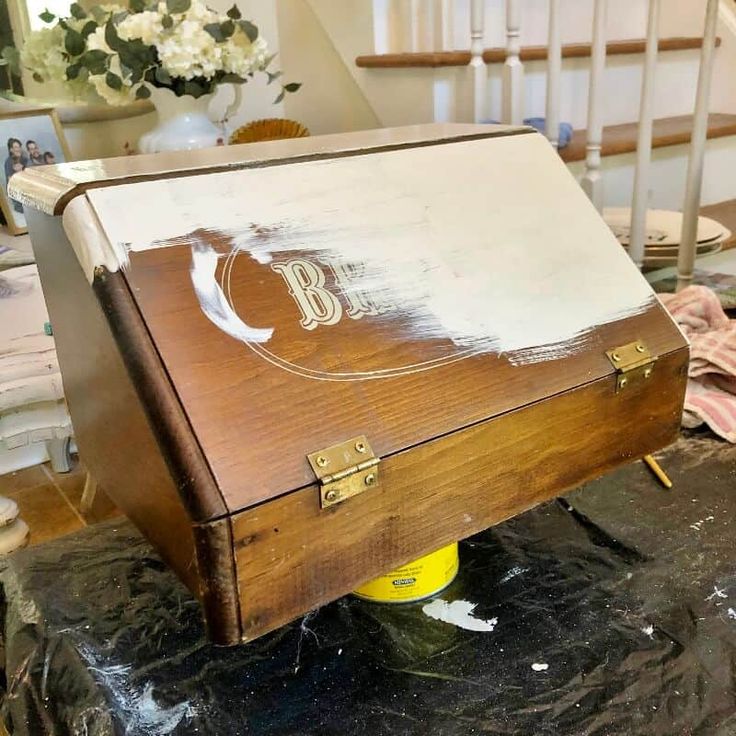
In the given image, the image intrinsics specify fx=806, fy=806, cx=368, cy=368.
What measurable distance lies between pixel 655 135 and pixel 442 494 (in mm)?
1281

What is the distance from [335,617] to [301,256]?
1.20ft

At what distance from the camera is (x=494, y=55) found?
153 centimetres

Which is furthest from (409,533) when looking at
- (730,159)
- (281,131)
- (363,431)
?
(730,159)

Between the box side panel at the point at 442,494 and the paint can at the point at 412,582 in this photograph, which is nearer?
the box side panel at the point at 442,494

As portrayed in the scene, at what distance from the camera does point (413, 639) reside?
0.78 metres

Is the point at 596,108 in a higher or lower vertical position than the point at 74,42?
lower

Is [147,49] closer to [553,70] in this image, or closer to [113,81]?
[113,81]

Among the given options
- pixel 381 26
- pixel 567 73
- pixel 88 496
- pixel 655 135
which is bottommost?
pixel 88 496

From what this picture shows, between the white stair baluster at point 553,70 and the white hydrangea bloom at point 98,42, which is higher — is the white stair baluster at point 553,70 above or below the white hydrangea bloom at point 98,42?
below

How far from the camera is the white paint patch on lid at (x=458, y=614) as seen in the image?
0.79 meters

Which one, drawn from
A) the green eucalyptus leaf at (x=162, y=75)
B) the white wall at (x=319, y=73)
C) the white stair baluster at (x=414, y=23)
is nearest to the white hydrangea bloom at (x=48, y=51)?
the green eucalyptus leaf at (x=162, y=75)

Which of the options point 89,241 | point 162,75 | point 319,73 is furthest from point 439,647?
point 319,73

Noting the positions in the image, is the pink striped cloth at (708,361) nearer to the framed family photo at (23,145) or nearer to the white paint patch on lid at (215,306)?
the white paint patch on lid at (215,306)

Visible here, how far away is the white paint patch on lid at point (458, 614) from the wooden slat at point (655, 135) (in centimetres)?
98
